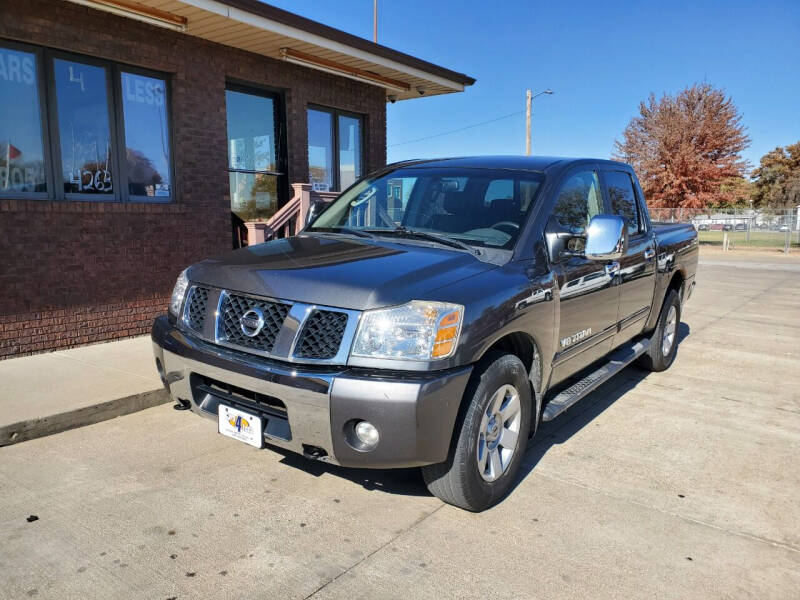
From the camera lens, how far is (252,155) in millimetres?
9141

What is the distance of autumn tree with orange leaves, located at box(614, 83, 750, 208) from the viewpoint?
3391 centimetres

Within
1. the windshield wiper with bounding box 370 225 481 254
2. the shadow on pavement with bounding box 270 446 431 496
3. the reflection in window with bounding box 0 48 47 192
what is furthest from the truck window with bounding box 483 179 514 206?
the reflection in window with bounding box 0 48 47 192

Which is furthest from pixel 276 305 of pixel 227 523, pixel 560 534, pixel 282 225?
pixel 282 225

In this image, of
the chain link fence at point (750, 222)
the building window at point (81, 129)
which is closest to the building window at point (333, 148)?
the building window at point (81, 129)

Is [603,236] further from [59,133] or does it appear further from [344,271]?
[59,133]

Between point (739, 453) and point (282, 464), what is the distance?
305 cm

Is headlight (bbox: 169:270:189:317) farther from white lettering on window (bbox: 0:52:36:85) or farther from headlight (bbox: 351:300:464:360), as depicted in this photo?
white lettering on window (bbox: 0:52:36:85)

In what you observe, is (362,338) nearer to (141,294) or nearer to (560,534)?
(560,534)

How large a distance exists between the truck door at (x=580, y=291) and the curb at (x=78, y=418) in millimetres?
3179

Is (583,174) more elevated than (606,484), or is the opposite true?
(583,174)

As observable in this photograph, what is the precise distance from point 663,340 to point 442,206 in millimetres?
3214

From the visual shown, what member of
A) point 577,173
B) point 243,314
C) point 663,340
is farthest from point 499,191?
point 663,340

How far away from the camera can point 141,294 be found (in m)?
7.20

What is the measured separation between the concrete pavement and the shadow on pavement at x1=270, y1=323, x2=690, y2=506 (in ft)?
5.45
